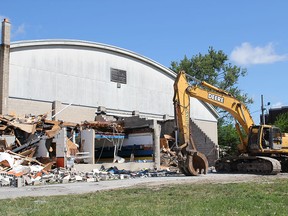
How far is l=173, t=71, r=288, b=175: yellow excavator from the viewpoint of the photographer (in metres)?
23.2

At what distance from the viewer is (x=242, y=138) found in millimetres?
27656

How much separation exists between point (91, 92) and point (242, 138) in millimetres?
12441

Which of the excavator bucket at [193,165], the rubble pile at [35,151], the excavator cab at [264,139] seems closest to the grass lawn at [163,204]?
the rubble pile at [35,151]

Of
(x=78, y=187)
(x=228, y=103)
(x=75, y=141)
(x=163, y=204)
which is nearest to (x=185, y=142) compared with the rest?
(x=228, y=103)

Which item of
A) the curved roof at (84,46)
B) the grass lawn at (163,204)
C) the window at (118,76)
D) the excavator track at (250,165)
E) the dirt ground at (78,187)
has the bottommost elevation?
the dirt ground at (78,187)

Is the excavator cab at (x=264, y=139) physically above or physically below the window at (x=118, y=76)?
below

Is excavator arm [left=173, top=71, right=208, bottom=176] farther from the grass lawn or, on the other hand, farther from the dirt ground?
the grass lawn

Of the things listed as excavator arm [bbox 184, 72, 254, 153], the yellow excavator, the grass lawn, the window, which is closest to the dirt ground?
the grass lawn

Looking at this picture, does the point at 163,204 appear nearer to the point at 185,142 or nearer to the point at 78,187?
the point at 78,187

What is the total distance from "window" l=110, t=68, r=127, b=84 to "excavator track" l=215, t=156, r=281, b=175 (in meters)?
11.9

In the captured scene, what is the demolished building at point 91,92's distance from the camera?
1168 inches

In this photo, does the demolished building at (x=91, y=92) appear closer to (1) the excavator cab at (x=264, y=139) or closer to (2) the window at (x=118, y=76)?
(2) the window at (x=118, y=76)

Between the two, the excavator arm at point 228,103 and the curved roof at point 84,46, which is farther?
the curved roof at point 84,46

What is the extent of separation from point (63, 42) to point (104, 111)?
610 cm
